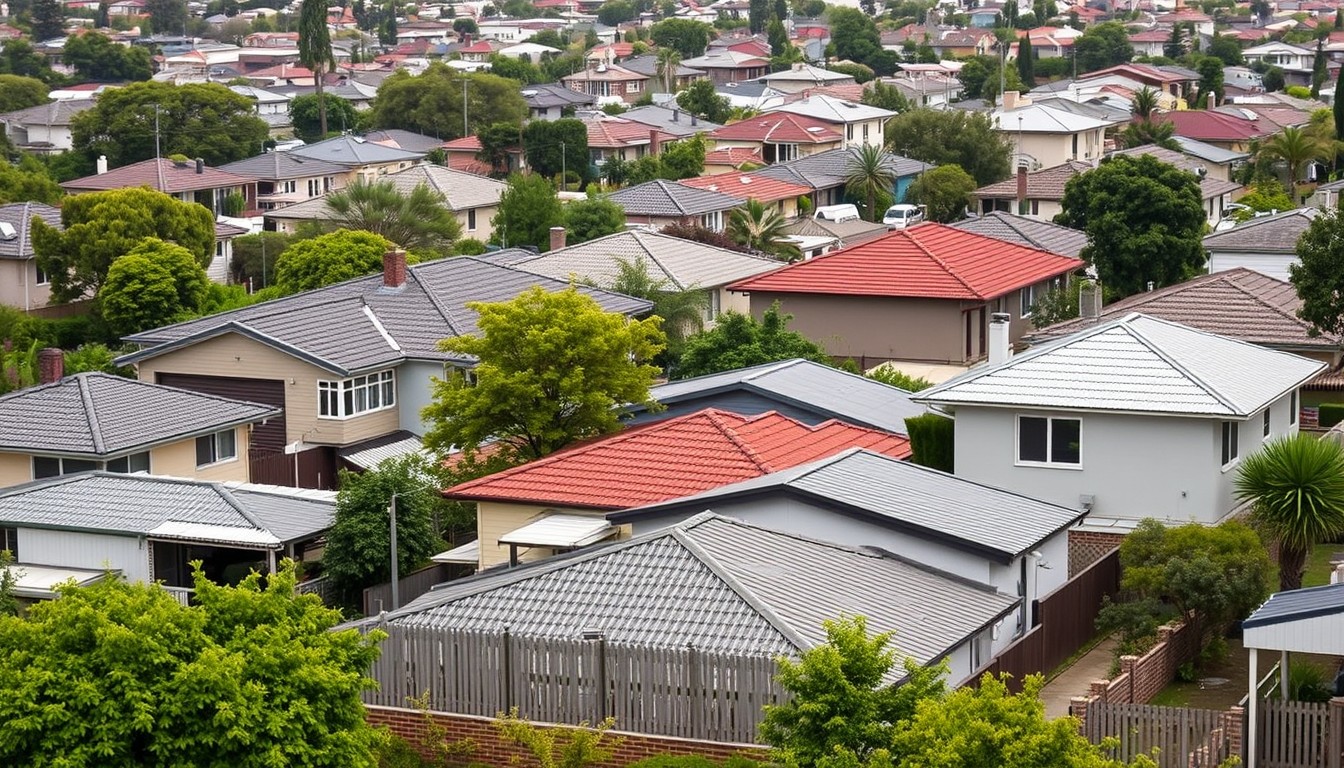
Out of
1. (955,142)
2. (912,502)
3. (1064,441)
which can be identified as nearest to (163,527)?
(912,502)

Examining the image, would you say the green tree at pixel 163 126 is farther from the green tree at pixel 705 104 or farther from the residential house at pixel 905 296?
the residential house at pixel 905 296

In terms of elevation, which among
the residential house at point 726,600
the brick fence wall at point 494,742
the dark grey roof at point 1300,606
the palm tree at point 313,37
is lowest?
A: the brick fence wall at point 494,742

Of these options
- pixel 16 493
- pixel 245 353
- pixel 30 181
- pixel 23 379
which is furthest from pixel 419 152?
pixel 16 493

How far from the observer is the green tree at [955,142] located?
4035 inches

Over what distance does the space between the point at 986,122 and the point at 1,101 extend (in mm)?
80266

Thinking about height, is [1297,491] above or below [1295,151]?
above

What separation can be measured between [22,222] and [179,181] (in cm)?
2217

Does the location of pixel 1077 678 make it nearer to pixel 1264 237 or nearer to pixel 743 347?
pixel 743 347

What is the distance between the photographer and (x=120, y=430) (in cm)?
4188

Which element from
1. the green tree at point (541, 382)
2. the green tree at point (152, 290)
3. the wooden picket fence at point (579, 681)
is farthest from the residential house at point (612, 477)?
the green tree at point (152, 290)

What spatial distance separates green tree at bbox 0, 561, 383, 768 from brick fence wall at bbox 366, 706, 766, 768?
365cm

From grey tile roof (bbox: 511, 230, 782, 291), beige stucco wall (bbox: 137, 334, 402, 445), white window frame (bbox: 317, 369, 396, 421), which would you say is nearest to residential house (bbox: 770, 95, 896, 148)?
grey tile roof (bbox: 511, 230, 782, 291)

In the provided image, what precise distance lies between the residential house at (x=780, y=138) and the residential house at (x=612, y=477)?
81607 millimetres

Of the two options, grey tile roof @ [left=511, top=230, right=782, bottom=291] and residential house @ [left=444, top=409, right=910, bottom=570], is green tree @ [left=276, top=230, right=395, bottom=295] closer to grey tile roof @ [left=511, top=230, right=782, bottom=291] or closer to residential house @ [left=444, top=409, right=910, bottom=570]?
grey tile roof @ [left=511, top=230, right=782, bottom=291]
